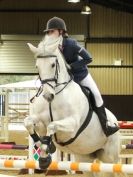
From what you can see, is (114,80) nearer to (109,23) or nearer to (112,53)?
(112,53)

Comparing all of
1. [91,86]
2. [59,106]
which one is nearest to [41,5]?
[91,86]

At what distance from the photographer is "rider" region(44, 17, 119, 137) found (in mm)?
5082

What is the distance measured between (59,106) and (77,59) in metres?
0.71

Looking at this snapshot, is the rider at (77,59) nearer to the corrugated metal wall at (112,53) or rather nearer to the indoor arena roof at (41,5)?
the corrugated metal wall at (112,53)

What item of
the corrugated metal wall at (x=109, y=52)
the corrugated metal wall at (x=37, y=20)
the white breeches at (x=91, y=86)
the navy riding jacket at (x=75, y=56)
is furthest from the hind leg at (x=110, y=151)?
the corrugated metal wall at (x=37, y=20)

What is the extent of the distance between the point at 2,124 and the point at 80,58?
434 inches

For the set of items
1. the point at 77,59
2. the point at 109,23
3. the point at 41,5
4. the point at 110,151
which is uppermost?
the point at 41,5

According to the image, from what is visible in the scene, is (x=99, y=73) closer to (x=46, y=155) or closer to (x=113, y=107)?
(x=113, y=107)

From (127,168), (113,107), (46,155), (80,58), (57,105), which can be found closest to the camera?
(127,168)

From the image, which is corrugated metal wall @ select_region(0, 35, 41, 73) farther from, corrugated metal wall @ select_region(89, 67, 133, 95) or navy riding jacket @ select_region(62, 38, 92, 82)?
navy riding jacket @ select_region(62, 38, 92, 82)

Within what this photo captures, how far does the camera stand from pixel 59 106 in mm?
4984

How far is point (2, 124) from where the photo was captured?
16.1 m

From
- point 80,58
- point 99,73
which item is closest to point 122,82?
point 99,73

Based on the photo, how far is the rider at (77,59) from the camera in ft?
16.7
